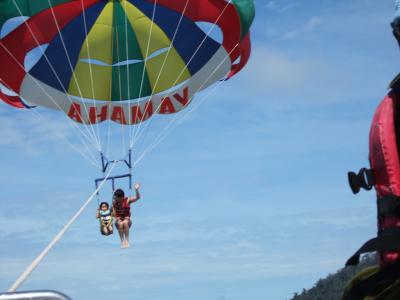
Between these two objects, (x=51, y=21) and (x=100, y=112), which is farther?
(x=100, y=112)

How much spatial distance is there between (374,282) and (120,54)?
11370mm

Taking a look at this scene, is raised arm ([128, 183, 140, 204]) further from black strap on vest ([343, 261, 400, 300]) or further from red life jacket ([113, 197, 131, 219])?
black strap on vest ([343, 261, 400, 300])

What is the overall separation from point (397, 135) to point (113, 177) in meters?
8.65

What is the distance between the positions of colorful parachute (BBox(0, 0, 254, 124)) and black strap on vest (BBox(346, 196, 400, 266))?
10.2 meters

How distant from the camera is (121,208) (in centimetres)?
1102

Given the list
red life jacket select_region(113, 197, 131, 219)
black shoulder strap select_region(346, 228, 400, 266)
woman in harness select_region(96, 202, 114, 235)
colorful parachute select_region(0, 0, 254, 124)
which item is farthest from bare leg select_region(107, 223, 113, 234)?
black shoulder strap select_region(346, 228, 400, 266)

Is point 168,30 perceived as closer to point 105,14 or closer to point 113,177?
point 105,14

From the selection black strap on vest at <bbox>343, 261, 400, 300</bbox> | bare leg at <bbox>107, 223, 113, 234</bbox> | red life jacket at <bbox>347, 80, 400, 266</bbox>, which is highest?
bare leg at <bbox>107, 223, 113, 234</bbox>

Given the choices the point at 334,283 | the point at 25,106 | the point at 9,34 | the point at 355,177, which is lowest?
the point at 355,177

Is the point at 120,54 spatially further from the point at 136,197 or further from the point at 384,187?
the point at 384,187

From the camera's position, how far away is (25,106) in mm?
12648

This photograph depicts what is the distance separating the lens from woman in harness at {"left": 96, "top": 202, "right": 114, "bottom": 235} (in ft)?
35.9

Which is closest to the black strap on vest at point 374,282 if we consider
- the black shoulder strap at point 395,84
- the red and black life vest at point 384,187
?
the red and black life vest at point 384,187

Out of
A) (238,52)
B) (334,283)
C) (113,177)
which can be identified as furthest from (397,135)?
(334,283)
